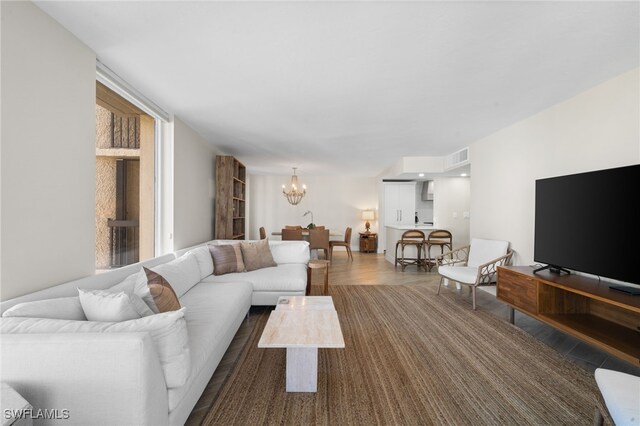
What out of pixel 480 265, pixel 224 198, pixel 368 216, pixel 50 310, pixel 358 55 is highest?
pixel 358 55

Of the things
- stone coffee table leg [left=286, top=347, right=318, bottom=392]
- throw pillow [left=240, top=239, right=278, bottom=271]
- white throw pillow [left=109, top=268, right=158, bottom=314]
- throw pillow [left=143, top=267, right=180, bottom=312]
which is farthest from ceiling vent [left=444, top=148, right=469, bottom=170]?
white throw pillow [left=109, top=268, right=158, bottom=314]

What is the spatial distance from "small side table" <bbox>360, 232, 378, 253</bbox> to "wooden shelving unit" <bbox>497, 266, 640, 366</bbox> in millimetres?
5435

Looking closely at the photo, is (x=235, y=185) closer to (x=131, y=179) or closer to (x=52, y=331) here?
(x=131, y=179)

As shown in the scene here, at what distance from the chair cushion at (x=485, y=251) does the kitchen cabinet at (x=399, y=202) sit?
3700 millimetres

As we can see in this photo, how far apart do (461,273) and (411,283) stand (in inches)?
46.5

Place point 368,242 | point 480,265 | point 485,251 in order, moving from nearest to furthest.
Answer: point 480,265
point 485,251
point 368,242

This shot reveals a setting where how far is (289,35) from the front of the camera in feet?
6.26

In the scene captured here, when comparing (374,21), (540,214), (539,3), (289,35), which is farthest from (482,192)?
(289,35)

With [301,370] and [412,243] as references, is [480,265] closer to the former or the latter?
[412,243]

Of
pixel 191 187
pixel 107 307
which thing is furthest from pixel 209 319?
pixel 191 187

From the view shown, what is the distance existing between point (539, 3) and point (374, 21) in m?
0.95

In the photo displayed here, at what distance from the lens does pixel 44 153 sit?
5.69 feet

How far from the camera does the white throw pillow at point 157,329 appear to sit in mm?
1212

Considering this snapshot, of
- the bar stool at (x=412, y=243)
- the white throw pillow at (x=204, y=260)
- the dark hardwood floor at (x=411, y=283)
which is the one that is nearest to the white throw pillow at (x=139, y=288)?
the dark hardwood floor at (x=411, y=283)
